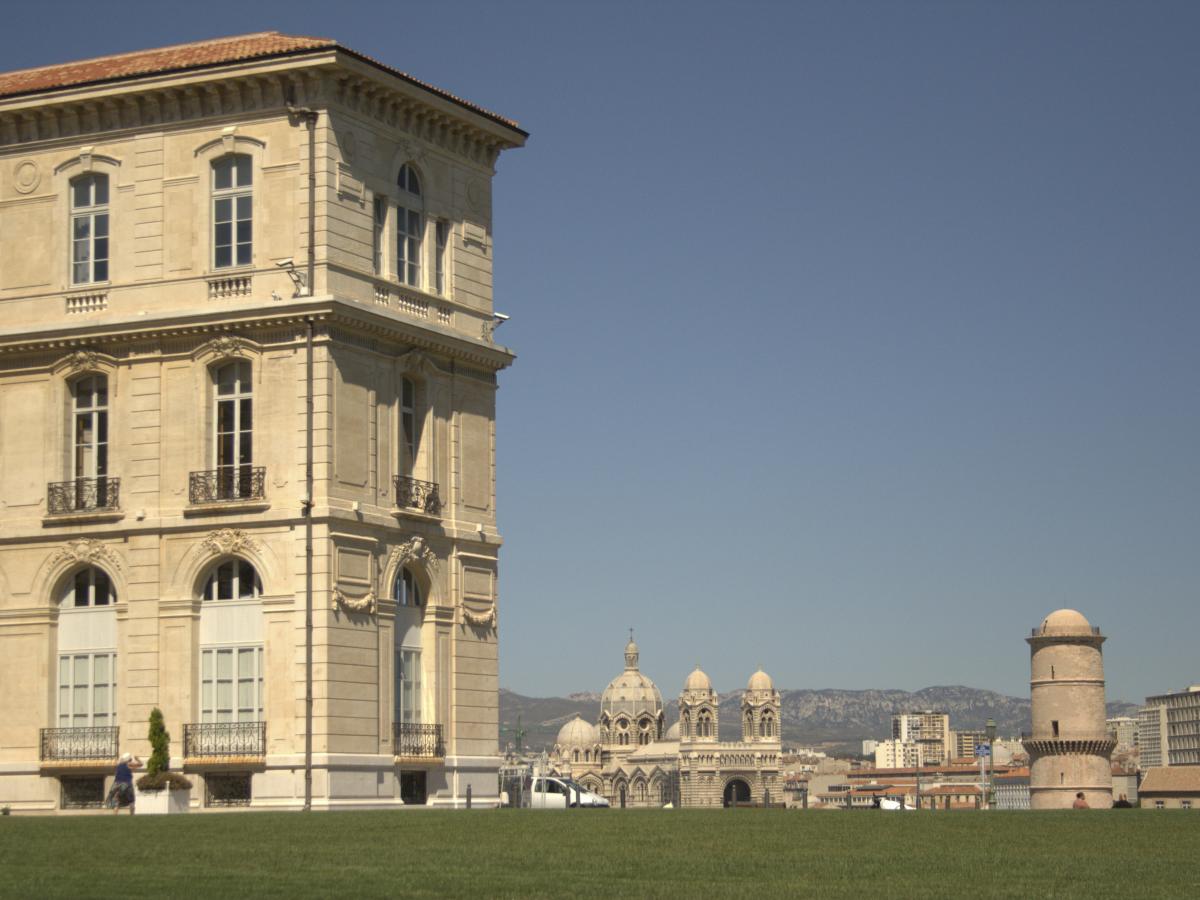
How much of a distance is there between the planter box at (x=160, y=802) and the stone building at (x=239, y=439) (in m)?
1.73

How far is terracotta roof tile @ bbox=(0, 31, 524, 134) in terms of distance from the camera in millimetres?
50406

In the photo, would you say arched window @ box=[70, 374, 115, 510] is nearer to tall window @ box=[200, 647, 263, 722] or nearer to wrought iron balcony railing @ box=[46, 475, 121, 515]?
wrought iron balcony railing @ box=[46, 475, 121, 515]

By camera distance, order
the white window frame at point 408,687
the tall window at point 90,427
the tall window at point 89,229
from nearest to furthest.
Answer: the white window frame at point 408,687, the tall window at point 90,427, the tall window at point 89,229

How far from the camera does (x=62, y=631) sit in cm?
5141

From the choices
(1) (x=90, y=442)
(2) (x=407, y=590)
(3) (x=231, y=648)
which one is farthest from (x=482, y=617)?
(1) (x=90, y=442)

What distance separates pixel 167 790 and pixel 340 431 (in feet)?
29.9

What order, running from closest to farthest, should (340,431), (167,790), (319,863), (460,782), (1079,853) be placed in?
(319,863)
(1079,853)
(167,790)
(340,431)
(460,782)

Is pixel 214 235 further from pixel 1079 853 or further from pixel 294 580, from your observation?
pixel 1079 853

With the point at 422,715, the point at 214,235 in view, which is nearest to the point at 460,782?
the point at 422,715

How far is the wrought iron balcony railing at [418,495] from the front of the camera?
51.4 metres

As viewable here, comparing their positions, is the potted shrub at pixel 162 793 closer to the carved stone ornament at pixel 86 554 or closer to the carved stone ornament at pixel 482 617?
the carved stone ornament at pixel 86 554

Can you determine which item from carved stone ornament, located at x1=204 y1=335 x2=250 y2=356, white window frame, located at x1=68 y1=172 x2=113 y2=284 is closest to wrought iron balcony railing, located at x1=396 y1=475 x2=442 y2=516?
carved stone ornament, located at x1=204 y1=335 x2=250 y2=356

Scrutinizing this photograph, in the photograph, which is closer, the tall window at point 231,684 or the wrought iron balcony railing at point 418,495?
the tall window at point 231,684

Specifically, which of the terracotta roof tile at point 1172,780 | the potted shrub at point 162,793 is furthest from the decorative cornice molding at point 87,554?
the terracotta roof tile at point 1172,780
